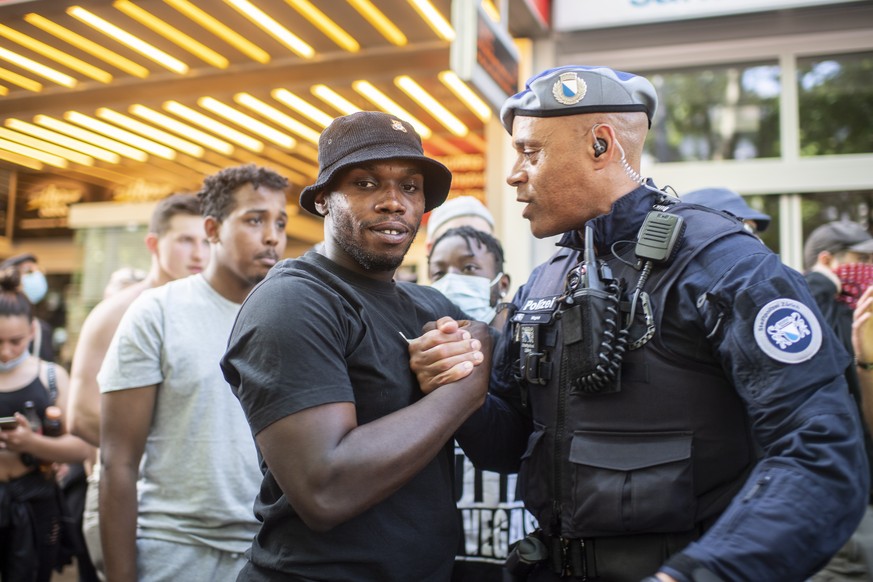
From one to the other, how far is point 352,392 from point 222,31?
4.38 m

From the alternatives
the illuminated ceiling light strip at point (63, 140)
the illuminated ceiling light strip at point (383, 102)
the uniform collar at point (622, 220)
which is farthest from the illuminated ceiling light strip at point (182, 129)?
the uniform collar at point (622, 220)

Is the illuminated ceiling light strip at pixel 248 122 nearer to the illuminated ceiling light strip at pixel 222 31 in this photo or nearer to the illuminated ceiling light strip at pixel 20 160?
the illuminated ceiling light strip at pixel 222 31

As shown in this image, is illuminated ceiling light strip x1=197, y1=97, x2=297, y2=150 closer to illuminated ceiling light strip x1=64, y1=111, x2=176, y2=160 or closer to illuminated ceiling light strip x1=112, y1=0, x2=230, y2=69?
illuminated ceiling light strip x1=112, y1=0, x2=230, y2=69

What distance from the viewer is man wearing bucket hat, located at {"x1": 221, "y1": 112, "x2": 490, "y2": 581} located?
174 cm

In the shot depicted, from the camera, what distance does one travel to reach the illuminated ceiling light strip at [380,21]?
5093 mm

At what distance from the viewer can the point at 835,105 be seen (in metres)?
5.45

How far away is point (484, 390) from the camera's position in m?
2.04

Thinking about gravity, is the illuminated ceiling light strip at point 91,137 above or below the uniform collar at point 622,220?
above

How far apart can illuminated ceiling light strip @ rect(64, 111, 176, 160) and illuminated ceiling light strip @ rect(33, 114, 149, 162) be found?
62 millimetres

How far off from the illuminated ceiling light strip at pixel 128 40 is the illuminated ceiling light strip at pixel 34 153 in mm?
885

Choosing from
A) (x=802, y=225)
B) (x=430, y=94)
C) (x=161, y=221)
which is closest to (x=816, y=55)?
(x=802, y=225)

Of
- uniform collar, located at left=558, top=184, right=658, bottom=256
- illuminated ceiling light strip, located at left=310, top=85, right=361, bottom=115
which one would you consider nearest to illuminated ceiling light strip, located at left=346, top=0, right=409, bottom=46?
illuminated ceiling light strip, located at left=310, top=85, right=361, bottom=115

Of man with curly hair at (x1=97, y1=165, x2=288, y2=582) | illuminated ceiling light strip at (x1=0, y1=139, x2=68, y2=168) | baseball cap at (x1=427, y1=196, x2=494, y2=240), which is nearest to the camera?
man with curly hair at (x1=97, y1=165, x2=288, y2=582)

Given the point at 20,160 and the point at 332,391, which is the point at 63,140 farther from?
the point at 332,391
